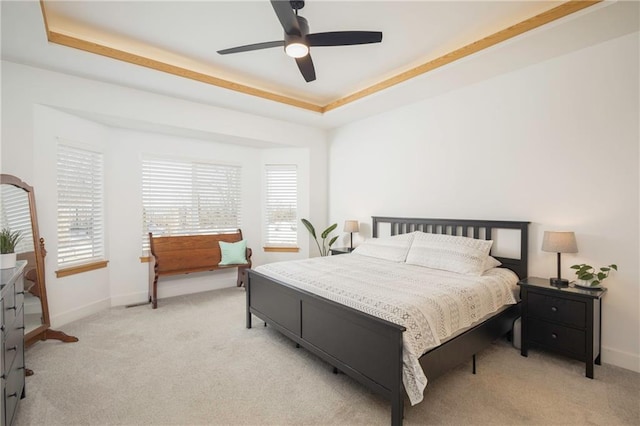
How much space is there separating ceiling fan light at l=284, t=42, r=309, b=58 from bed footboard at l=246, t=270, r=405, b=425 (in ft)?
6.67

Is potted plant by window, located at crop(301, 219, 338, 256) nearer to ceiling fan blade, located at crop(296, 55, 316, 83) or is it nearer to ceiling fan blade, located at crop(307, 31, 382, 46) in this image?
ceiling fan blade, located at crop(296, 55, 316, 83)

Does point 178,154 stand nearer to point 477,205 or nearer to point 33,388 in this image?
point 33,388

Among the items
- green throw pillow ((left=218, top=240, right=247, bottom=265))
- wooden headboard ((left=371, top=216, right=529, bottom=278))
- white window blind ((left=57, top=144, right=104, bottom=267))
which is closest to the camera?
wooden headboard ((left=371, top=216, right=529, bottom=278))

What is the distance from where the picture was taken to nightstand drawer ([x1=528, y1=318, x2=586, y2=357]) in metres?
2.58

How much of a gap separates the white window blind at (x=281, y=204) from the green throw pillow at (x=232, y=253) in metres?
0.79

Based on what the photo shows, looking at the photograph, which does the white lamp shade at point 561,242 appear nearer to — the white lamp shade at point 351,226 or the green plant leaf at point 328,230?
the white lamp shade at point 351,226

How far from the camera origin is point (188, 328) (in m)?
3.52

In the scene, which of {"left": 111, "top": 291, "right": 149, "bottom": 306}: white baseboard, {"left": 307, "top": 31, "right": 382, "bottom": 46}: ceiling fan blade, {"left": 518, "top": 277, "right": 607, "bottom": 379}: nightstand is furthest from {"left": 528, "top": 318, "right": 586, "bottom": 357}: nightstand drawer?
{"left": 111, "top": 291, "right": 149, "bottom": 306}: white baseboard

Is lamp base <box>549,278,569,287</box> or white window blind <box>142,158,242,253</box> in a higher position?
white window blind <box>142,158,242,253</box>

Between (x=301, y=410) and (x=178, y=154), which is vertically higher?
(x=178, y=154)

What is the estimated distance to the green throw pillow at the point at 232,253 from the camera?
491 centimetres

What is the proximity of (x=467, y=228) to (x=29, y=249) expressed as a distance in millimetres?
4820

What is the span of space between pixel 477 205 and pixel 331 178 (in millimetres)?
2813

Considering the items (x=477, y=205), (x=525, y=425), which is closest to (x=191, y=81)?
(x=477, y=205)
